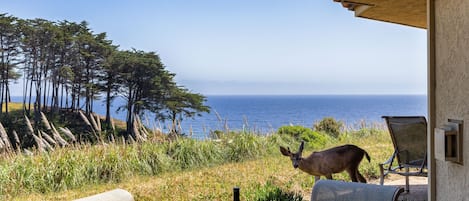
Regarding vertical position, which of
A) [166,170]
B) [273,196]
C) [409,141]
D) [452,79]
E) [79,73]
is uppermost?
[79,73]

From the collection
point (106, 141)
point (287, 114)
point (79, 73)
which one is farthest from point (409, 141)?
point (287, 114)

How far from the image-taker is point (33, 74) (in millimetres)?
12492

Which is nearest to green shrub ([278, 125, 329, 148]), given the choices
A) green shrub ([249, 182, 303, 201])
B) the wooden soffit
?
green shrub ([249, 182, 303, 201])

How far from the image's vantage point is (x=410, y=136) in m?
4.29

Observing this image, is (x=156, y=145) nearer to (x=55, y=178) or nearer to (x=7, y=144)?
(x=55, y=178)

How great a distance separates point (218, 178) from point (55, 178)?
2.21m

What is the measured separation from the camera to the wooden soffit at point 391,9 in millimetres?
3514

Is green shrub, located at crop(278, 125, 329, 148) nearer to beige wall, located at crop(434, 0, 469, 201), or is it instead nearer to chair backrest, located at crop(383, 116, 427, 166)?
chair backrest, located at crop(383, 116, 427, 166)

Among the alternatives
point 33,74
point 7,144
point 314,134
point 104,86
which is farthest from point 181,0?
point 7,144

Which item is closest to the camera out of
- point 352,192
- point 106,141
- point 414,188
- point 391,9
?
point 352,192

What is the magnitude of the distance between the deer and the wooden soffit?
135 cm

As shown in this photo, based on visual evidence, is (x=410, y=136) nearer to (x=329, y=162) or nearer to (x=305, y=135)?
(x=329, y=162)

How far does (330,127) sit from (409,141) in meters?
6.04

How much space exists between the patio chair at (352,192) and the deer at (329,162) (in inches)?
55.3
